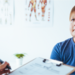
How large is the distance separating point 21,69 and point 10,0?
144 centimetres

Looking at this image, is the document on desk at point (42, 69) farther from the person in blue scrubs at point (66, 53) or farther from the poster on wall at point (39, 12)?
the poster on wall at point (39, 12)

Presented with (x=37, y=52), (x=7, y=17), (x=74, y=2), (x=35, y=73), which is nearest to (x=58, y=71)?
(x=35, y=73)

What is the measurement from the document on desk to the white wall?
2.81ft

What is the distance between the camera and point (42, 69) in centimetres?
Result: 50

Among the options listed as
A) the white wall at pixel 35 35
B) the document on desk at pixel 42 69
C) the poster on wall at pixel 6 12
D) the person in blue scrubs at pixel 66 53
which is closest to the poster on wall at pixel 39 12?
the white wall at pixel 35 35

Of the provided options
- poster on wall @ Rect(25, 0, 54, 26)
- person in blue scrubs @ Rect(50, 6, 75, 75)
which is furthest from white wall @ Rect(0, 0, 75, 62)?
person in blue scrubs @ Rect(50, 6, 75, 75)

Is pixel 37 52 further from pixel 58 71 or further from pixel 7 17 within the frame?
pixel 58 71

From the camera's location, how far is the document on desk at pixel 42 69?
46 centimetres

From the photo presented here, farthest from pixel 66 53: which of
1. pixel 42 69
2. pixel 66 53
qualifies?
pixel 42 69

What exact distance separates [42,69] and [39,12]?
43.0 inches

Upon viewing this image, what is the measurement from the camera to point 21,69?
1.70 ft

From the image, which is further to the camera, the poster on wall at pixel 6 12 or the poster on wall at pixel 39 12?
the poster on wall at pixel 6 12

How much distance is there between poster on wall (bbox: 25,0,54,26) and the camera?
4.65 ft

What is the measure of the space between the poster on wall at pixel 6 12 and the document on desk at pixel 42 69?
4.27 ft
